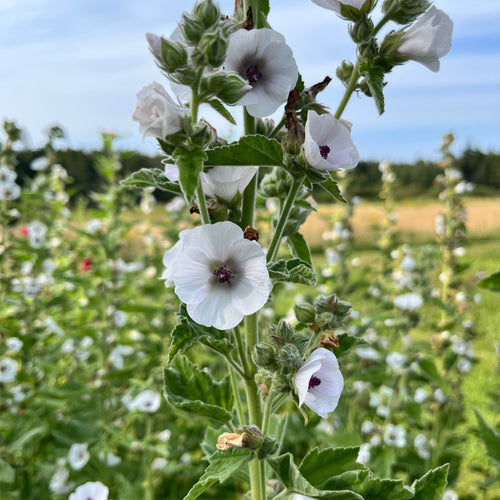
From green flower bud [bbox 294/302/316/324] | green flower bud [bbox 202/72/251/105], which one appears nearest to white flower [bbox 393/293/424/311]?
green flower bud [bbox 294/302/316/324]

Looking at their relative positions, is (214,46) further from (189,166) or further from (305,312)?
(305,312)

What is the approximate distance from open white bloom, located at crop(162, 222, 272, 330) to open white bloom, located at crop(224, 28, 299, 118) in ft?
0.73

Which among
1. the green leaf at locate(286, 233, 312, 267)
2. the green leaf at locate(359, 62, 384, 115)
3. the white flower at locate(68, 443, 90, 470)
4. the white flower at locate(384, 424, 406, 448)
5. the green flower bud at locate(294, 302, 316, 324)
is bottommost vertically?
the white flower at locate(68, 443, 90, 470)

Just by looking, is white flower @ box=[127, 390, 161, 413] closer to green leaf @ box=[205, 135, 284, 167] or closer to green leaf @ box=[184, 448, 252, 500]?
green leaf @ box=[184, 448, 252, 500]

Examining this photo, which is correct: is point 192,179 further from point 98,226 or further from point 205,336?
point 98,226

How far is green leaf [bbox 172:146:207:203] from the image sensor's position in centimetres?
81

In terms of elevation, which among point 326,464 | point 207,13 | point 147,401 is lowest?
point 147,401

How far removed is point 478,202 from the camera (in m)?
17.5

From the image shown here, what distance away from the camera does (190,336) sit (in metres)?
0.94

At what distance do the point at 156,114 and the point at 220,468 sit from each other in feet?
1.98

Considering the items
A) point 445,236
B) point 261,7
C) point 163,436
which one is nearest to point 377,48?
point 261,7

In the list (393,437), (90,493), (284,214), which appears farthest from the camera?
(393,437)

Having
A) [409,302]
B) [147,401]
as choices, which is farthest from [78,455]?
[409,302]

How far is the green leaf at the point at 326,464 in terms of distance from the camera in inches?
42.3
